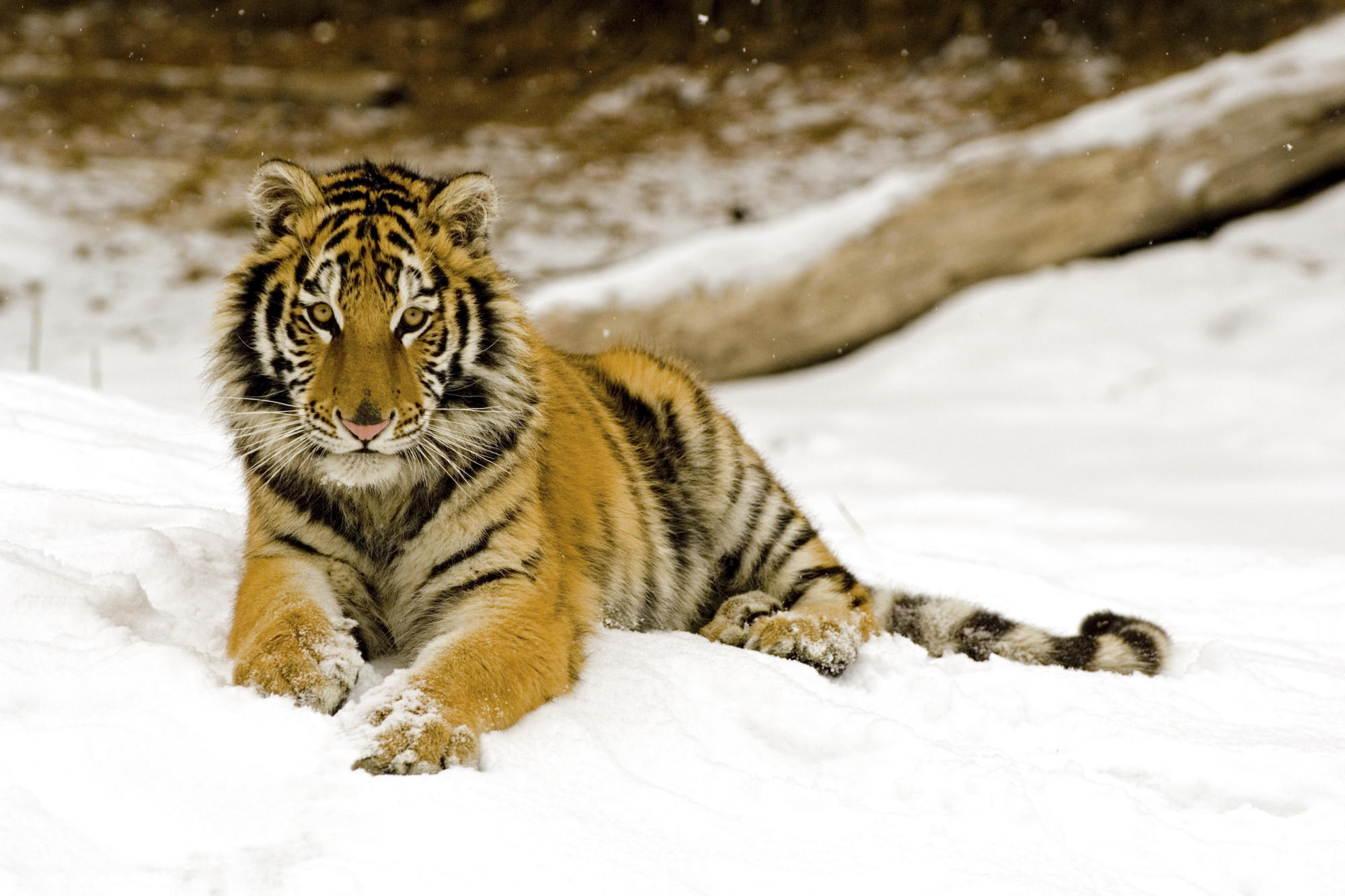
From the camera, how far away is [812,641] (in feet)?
9.75

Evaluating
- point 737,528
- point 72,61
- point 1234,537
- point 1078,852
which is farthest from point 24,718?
point 72,61

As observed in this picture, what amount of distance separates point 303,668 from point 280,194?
107cm

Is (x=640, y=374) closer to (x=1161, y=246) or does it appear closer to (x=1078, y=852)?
(x=1078, y=852)

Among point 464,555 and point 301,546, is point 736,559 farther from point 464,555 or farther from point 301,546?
point 301,546

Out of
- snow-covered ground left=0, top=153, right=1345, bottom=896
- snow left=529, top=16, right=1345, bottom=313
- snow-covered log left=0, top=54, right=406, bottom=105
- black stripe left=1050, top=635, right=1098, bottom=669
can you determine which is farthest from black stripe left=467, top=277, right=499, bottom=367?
snow-covered log left=0, top=54, right=406, bottom=105

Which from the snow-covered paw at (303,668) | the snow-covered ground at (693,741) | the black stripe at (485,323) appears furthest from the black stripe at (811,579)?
the snow-covered paw at (303,668)

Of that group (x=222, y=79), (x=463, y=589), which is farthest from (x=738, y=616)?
(x=222, y=79)

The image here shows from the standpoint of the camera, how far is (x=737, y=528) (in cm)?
365

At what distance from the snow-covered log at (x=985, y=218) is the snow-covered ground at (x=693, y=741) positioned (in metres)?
2.45

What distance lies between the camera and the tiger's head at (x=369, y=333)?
2488 mm

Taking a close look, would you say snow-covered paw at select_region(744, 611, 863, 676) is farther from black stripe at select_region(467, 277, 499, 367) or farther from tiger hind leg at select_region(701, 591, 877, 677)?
black stripe at select_region(467, 277, 499, 367)

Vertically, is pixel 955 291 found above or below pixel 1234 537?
above

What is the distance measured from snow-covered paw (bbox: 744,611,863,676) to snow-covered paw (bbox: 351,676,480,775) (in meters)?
0.99

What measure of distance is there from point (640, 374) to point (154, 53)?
1286 centimetres
